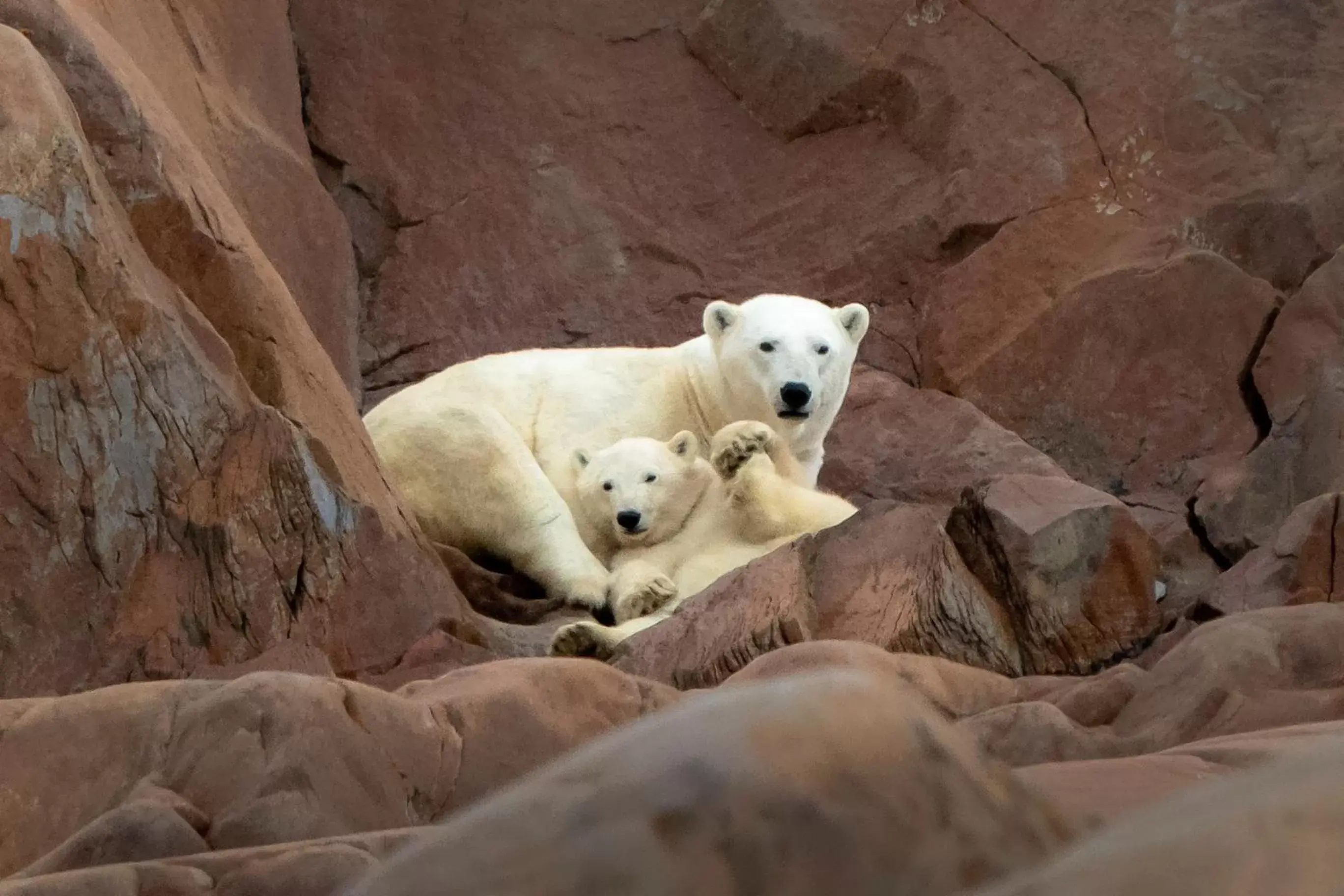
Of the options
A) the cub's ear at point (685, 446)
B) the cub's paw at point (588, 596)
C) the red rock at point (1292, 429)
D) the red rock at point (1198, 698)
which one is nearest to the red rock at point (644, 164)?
the red rock at point (1292, 429)

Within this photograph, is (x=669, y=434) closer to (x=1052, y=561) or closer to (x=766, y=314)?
(x=766, y=314)

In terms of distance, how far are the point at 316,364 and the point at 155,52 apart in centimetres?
203

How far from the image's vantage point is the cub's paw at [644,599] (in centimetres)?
583

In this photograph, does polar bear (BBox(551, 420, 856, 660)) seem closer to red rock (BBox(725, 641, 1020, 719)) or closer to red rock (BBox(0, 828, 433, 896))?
red rock (BBox(725, 641, 1020, 719))

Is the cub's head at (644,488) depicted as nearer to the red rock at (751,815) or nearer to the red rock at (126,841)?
the red rock at (126,841)

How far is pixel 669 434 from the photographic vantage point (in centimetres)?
751

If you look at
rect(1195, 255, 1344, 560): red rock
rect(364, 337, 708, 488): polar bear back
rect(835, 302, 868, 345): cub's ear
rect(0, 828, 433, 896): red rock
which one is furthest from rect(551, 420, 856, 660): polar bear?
rect(0, 828, 433, 896): red rock

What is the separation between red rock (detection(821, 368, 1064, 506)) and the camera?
7.43m

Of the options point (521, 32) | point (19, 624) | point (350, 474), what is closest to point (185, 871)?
point (19, 624)

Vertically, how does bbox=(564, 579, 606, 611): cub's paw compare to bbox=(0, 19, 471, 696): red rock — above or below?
below

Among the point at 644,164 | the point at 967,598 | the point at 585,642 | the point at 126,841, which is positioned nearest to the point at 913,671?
the point at 967,598

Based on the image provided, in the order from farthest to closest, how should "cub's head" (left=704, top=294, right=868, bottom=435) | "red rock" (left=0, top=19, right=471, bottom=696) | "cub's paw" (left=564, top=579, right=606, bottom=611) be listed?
"cub's head" (left=704, top=294, right=868, bottom=435) < "cub's paw" (left=564, top=579, right=606, bottom=611) < "red rock" (left=0, top=19, right=471, bottom=696)

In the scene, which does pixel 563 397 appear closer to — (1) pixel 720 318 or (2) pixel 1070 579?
(1) pixel 720 318

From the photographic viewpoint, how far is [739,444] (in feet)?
19.2
